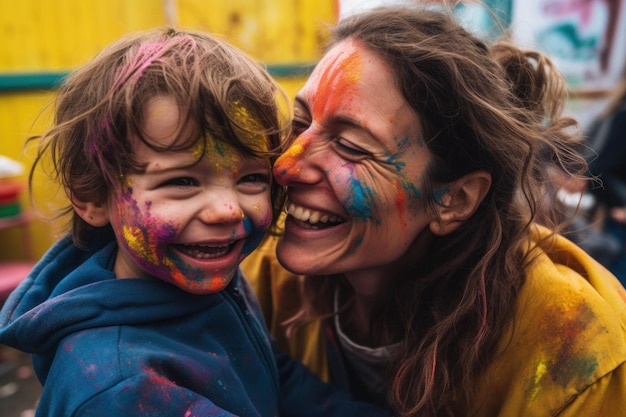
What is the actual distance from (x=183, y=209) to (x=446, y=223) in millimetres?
850

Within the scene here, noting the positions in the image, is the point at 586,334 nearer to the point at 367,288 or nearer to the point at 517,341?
the point at 517,341

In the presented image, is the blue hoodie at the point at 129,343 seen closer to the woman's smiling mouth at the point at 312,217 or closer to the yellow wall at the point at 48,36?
the woman's smiling mouth at the point at 312,217

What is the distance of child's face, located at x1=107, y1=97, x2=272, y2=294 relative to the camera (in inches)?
50.3

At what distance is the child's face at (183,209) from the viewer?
4.19 feet

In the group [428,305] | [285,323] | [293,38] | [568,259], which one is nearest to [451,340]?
[428,305]

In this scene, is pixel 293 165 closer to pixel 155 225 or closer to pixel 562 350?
pixel 155 225

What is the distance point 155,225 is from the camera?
129cm

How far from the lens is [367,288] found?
188 cm

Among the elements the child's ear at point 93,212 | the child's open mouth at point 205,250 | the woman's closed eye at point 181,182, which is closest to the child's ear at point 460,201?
the child's open mouth at point 205,250

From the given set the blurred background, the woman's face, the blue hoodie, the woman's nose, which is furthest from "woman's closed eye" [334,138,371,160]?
the blurred background

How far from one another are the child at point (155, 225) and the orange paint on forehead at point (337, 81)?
0.17 metres

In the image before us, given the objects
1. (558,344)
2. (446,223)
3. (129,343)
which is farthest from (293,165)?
(558,344)

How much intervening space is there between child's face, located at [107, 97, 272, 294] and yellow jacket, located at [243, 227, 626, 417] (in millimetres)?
870

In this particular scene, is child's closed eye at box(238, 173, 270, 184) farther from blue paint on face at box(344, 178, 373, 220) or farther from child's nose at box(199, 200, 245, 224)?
blue paint on face at box(344, 178, 373, 220)
